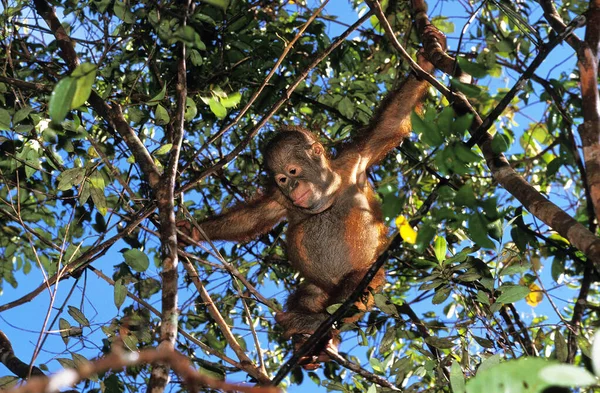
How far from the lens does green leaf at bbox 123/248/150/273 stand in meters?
2.80

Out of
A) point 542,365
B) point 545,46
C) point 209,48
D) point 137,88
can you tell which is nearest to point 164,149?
point 137,88

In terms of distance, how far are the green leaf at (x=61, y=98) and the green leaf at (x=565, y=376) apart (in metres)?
1.18

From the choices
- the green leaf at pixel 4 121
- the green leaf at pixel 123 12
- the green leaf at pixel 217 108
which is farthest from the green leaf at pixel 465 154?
the green leaf at pixel 4 121

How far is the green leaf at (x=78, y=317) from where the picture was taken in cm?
281

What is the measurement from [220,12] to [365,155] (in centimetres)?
127

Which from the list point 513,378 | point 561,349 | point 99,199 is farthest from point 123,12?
point 513,378

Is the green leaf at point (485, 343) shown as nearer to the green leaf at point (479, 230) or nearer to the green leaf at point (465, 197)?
the green leaf at point (479, 230)

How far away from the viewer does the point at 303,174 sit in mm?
3871

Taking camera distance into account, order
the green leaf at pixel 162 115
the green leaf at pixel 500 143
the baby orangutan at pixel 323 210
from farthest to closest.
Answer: the baby orangutan at pixel 323 210 → the green leaf at pixel 162 115 → the green leaf at pixel 500 143

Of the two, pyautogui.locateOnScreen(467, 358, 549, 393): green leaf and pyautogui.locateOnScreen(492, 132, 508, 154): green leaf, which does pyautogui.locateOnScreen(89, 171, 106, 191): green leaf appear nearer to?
pyautogui.locateOnScreen(492, 132, 508, 154): green leaf

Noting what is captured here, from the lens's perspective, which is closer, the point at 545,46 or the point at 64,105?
the point at 64,105

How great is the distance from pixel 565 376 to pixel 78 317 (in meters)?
2.33

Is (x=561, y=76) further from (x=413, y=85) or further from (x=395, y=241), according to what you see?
(x=395, y=241)

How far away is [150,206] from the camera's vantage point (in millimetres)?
2904
